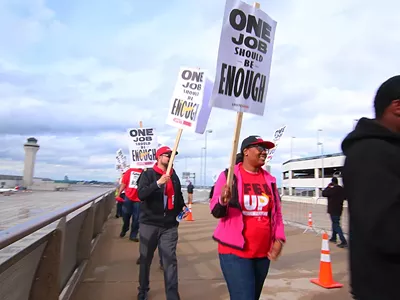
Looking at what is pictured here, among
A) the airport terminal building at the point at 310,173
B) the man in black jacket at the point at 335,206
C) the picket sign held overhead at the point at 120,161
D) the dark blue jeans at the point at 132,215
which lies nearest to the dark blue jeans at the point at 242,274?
the dark blue jeans at the point at 132,215

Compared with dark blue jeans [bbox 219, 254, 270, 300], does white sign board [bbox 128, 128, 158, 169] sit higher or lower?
higher

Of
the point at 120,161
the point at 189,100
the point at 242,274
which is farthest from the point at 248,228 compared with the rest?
the point at 120,161

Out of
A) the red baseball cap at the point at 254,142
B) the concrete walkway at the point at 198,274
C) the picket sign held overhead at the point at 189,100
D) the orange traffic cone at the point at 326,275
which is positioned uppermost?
the picket sign held overhead at the point at 189,100

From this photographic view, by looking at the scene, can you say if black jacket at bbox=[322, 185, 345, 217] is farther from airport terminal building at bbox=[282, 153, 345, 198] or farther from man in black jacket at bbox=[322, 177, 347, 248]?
airport terminal building at bbox=[282, 153, 345, 198]

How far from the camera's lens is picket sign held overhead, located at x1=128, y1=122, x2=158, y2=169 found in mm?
8633

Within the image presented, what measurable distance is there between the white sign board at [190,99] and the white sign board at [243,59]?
6.08 feet

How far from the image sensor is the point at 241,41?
12.6 ft

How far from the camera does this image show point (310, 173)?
7094cm

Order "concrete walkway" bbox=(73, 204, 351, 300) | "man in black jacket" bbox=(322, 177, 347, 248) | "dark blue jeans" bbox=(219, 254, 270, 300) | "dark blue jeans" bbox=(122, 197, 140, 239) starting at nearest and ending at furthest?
"dark blue jeans" bbox=(219, 254, 270, 300) < "concrete walkway" bbox=(73, 204, 351, 300) < "dark blue jeans" bbox=(122, 197, 140, 239) < "man in black jacket" bbox=(322, 177, 347, 248)

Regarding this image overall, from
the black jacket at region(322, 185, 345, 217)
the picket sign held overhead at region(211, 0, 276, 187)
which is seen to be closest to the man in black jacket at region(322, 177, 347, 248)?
the black jacket at region(322, 185, 345, 217)

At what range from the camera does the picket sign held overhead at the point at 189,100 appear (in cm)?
575

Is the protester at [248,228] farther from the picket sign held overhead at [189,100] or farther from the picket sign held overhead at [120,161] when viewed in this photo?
the picket sign held overhead at [120,161]

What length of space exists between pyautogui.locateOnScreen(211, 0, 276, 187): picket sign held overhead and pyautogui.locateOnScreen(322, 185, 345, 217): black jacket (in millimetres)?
7058

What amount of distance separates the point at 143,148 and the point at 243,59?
17.4 feet
